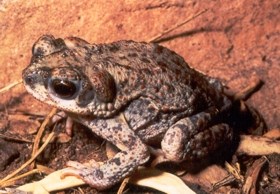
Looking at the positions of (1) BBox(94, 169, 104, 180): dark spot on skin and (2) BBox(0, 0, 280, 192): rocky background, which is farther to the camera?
(2) BBox(0, 0, 280, 192): rocky background

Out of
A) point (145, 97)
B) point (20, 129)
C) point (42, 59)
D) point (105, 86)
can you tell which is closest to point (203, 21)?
point (145, 97)

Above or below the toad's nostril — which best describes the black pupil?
below

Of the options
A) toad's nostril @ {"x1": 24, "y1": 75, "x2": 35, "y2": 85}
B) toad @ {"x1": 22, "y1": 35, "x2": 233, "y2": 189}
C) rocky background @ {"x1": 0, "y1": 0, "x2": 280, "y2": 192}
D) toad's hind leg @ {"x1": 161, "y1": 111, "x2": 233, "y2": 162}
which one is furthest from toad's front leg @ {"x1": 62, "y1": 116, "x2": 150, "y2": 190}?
toad's nostril @ {"x1": 24, "y1": 75, "x2": 35, "y2": 85}

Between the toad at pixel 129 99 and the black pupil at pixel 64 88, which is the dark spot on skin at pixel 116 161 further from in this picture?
the black pupil at pixel 64 88

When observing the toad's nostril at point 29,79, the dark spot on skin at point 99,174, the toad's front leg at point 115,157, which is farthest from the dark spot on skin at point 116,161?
the toad's nostril at point 29,79

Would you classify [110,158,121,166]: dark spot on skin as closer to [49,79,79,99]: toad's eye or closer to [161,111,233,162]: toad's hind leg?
[161,111,233,162]: toad's hind leg

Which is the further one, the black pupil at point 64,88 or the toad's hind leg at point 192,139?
the toad's hind leg at point 192,139

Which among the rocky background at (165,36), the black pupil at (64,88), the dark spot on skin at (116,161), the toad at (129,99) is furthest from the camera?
the rocky background at (165,36)

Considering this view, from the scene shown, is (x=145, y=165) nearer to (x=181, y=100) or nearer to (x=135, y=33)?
(x=181, y=100)
